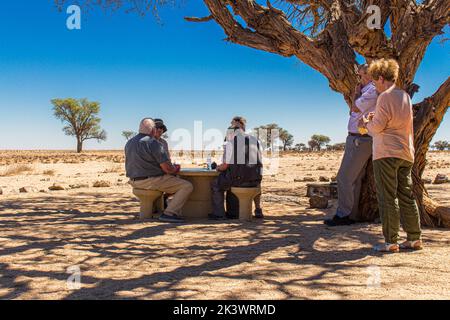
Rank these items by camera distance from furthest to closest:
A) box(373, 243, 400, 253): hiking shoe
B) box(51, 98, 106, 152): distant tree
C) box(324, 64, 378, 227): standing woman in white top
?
1. box(51, 98, 106, 152): distant tree
2. box(324, 64, 378, 227): standing woman in white top
3. box(373, 243, 400, 253): hiking shoe

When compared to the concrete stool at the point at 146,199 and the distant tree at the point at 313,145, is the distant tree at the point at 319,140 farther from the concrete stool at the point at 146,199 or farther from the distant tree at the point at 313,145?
the concrete stool at the point at 146,199

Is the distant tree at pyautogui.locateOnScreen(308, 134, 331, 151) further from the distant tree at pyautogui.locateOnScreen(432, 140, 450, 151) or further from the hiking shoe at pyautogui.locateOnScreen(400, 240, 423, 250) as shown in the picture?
the hiking shoe at pyautogui.locateOnScreen(400, 240, 423, 250)

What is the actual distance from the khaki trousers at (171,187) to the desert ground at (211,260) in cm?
30

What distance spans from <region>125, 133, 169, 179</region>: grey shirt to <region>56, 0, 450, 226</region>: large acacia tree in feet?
6.98

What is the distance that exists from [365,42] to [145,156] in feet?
11.4

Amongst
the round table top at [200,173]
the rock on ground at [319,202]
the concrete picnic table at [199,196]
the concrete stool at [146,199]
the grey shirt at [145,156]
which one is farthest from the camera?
the rock on ground at [319,202]

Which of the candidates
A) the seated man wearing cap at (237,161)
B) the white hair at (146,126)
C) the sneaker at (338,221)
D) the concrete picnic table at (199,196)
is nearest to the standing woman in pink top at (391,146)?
the sneaker at (338,221)

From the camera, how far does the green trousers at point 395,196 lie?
14.9 feet

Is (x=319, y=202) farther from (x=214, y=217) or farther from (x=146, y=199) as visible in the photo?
(x=146, y=199)

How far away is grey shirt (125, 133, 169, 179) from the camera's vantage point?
21.9 feet

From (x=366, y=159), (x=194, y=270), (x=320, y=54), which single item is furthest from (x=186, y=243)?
(x=320, y=54)

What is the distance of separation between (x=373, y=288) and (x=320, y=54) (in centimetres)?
417

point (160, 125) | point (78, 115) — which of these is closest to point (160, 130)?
point (160, 125)

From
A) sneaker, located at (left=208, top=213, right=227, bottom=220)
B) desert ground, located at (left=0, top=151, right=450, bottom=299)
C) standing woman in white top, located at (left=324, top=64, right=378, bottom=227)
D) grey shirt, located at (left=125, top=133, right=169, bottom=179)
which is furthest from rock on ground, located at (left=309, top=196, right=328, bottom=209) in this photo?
grey shirt, located at (left=125, top=133, right=169, bottom=179)
